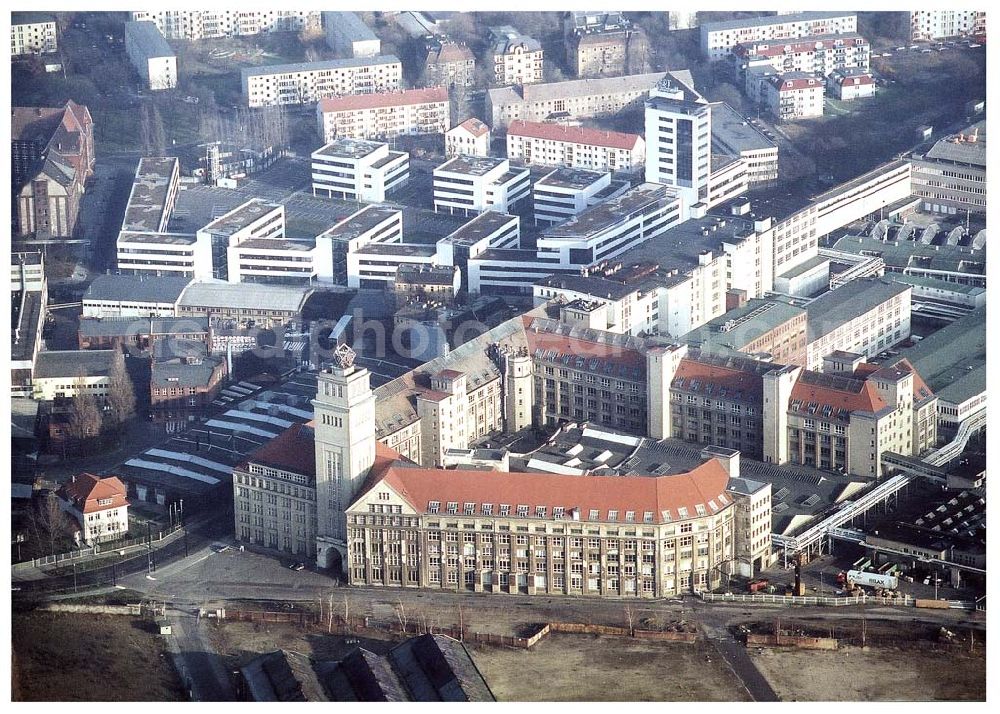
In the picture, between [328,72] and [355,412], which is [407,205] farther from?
[355,412]

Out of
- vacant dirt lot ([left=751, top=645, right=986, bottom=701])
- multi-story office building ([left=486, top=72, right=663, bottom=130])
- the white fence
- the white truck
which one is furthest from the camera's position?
multi-story office building ([left=486, top=72, right=663, bottom=130])

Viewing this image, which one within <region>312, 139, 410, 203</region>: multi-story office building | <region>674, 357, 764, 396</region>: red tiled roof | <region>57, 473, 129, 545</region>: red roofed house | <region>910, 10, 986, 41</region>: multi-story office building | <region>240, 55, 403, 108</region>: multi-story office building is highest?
<region>910, 10, 986, 41</region>: multi-story office building

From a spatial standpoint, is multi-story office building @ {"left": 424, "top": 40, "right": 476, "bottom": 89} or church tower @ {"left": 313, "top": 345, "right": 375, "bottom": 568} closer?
church tower @ {"left": 313, "top": 345, "right": 375, "bottom": 568}

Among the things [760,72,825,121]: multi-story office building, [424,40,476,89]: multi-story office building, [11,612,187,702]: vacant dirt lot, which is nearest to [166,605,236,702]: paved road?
[11,612,187,702]: vacant dirt lot

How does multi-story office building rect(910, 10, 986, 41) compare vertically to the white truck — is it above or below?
above

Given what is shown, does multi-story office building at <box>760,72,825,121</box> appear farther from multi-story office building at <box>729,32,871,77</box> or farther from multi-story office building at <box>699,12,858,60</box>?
multi-story office building at <box>699,12,858,60</box>

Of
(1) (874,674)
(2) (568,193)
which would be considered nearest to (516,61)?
(2) (568,193)
